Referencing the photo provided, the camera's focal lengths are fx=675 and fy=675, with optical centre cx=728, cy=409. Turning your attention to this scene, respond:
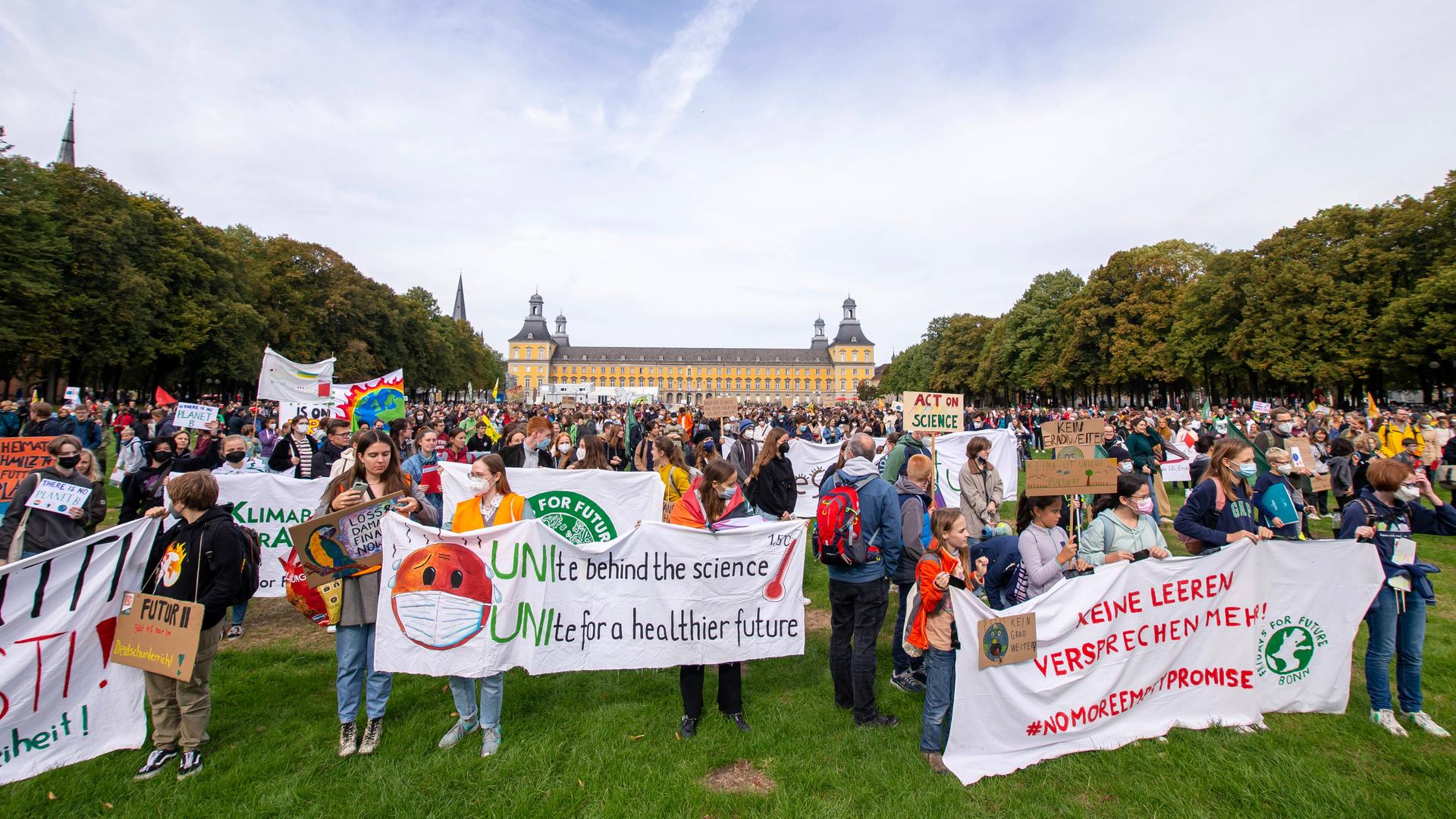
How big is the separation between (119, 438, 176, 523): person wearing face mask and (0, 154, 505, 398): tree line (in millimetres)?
24734

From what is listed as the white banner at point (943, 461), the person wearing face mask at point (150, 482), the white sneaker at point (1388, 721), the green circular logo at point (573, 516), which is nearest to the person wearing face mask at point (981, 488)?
the white sneaker at point (1388, 721)

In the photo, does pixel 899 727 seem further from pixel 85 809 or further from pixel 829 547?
pixel 85 809

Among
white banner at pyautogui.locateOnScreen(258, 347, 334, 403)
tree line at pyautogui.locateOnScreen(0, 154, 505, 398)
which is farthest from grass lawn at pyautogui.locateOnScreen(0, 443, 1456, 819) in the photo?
tree line at pyautogui.locateOnScreen(0, 154, 505, 398)

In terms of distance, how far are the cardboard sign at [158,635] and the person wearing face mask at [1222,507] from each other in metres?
6.27

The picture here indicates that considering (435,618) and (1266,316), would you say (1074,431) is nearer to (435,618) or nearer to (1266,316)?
(435,618)

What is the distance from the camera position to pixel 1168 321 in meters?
43.2

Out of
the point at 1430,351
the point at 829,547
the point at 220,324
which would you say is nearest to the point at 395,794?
the point at 829,547

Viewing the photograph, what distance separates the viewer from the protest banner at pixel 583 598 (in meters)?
4.34

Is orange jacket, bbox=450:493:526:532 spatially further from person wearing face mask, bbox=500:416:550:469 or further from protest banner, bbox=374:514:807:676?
person wearing face mask, bbox=500:416:550:469

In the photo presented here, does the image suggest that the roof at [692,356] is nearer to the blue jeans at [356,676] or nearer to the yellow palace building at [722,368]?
the yellow palace building at [722,368]

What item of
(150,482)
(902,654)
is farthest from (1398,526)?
(150,482)

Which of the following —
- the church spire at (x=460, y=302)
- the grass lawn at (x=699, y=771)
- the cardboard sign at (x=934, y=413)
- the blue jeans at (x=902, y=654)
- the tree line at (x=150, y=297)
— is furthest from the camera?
the church spire at (x=460, y=302)

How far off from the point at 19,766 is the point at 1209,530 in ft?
24.5

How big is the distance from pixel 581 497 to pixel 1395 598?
6373 millimetres
